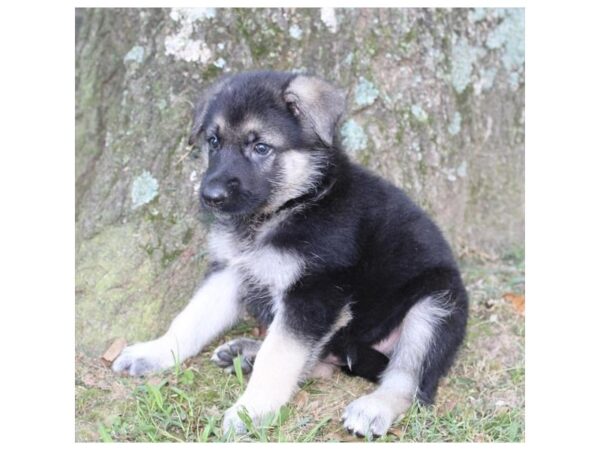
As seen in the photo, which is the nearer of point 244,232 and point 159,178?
point 244,232

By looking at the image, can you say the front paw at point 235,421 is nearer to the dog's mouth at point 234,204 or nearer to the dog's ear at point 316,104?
the dog's mouth at point 234,204

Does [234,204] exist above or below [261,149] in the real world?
below

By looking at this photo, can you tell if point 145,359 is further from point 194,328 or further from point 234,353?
point 234,353

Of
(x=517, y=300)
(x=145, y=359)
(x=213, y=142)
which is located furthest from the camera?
(x=517, y=300)

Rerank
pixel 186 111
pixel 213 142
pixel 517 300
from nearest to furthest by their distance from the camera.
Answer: pixel 213 142, pixel 186 111, pixel 517 300

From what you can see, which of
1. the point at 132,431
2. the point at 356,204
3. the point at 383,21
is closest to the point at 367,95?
the point at 383,21

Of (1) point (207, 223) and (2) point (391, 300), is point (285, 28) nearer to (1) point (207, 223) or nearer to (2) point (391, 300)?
(1) point (207, 223)

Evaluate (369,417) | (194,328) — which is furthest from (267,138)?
(369,417)
